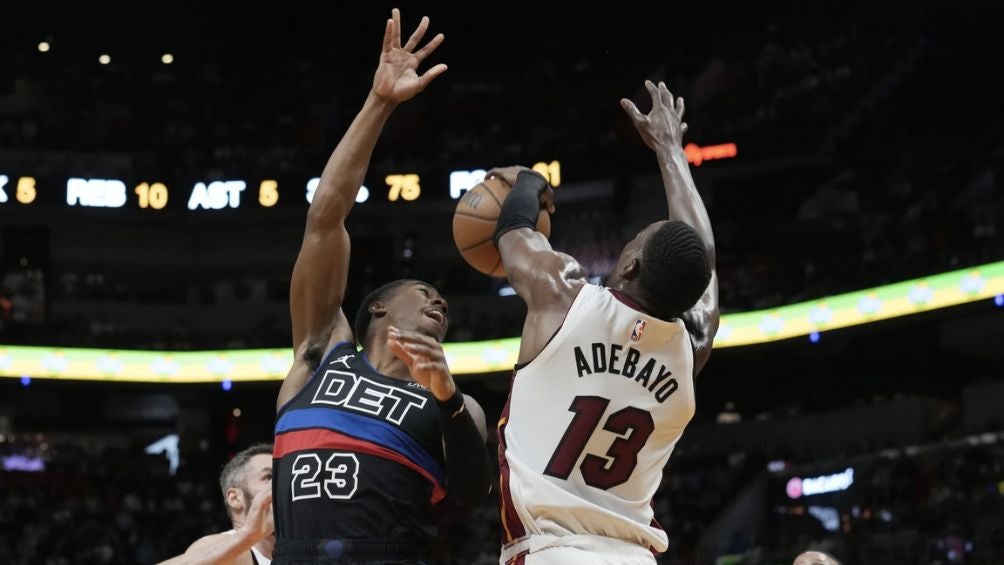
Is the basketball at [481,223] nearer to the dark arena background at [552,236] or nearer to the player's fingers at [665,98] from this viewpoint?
the player's fingers at [665,98]

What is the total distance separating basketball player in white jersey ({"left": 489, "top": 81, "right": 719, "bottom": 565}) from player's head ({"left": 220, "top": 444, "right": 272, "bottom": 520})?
1.55 metres

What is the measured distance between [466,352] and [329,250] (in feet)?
61.3

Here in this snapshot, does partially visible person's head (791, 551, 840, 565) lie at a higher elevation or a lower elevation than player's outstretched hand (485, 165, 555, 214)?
lower

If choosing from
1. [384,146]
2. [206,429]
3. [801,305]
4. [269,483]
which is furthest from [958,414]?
[269,483]

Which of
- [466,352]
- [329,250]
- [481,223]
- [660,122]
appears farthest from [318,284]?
[466,352]

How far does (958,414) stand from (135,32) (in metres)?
19.8

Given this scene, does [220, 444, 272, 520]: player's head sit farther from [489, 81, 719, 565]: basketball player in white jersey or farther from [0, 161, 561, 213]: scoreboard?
[0, 161, 561, 213]: scoreboard

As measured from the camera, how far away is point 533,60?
96.5 feet

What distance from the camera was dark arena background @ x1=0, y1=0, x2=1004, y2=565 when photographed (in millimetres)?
20109

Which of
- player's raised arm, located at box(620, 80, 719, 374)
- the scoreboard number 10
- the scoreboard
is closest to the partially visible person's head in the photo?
player's raised arm, located at box(620, 80, 719, 374)

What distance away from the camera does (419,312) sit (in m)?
4.70

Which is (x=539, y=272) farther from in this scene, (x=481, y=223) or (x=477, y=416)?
(x=481, y=223)

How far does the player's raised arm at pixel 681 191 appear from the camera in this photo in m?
4.64

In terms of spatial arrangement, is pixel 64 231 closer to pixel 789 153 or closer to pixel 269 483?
pixel 789 153
